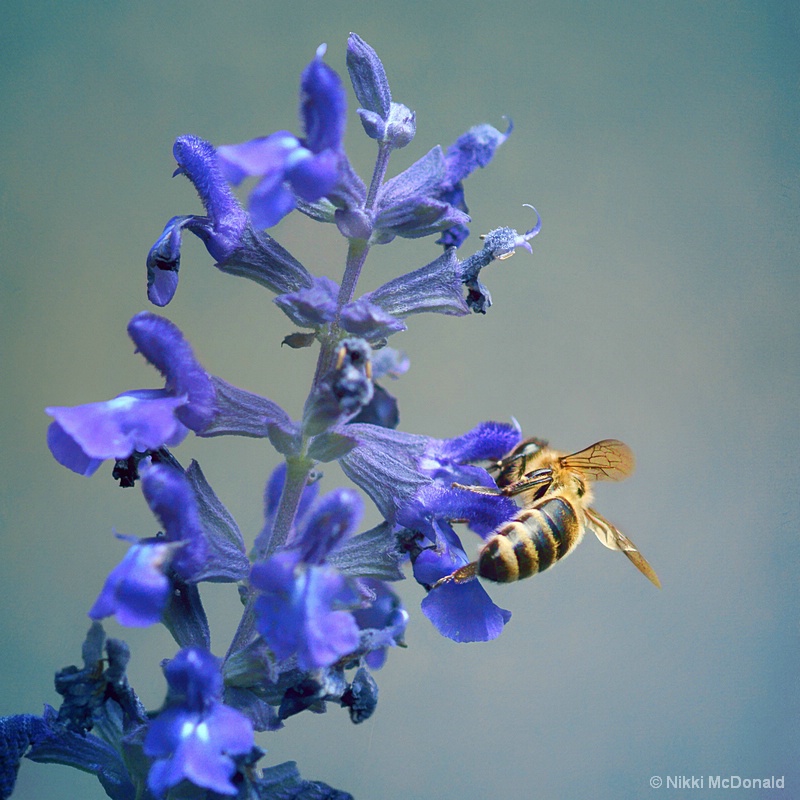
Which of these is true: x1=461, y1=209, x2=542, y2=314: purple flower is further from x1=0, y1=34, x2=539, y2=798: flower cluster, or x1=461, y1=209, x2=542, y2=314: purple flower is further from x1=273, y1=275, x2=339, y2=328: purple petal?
x1=273, y1=275, x2=339, y2=328: purple petal

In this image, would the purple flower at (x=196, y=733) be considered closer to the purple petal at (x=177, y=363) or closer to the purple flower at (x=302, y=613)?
the purple flower at (x=302, y=613)

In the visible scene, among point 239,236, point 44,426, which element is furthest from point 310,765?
point 239,236

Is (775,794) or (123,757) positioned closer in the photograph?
(123,757)

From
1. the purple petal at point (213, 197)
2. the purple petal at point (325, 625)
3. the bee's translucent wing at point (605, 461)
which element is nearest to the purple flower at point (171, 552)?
the purple petal at point (325, 625)

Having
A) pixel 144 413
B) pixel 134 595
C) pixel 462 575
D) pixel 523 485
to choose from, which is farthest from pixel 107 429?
pixel 523 485

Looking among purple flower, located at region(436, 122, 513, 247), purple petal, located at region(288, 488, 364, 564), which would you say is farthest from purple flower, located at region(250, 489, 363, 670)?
purple flower, located at region(436, 122, 513, 247)

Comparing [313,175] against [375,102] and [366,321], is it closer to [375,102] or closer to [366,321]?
[366,321]

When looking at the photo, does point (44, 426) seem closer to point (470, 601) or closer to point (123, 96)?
point (123, 96)
